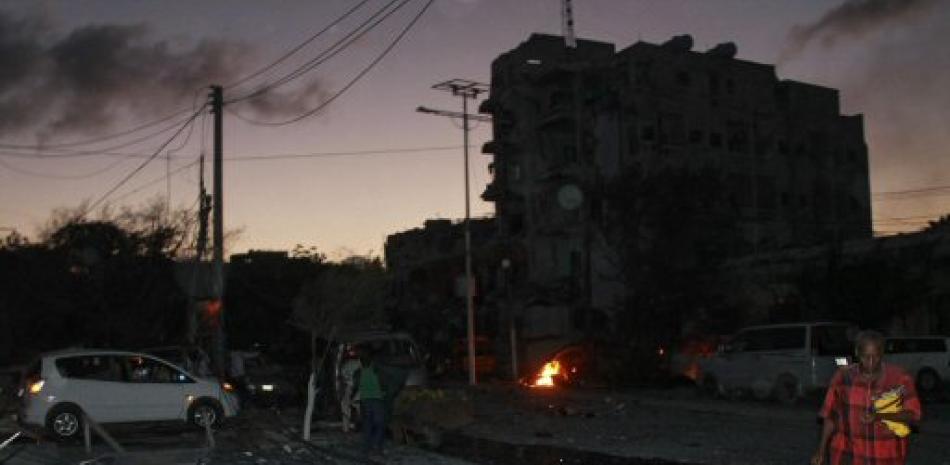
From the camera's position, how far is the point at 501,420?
71.6 feet

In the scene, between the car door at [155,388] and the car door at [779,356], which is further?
the car door at [779,356]

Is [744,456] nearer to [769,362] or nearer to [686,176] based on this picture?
[769,362]

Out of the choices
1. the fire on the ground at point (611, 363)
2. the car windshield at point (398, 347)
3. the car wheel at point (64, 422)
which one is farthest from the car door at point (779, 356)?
the car wheel at point (64, 422)

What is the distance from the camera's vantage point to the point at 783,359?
77.9 feet

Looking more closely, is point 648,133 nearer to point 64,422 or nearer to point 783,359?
point 783,359

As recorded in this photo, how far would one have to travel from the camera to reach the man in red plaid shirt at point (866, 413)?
22.4ft

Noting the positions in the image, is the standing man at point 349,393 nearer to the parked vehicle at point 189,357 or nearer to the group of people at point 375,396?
the group of people at point 375,396

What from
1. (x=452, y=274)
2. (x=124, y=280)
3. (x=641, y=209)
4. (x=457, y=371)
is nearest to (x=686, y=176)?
(x=641, y=209)

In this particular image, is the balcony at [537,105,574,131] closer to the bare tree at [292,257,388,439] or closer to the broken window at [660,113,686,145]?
the broken window at [660,113,686,145]

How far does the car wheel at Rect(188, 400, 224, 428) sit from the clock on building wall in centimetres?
4001

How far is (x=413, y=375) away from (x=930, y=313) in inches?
685

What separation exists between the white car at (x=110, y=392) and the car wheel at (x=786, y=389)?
12190mm

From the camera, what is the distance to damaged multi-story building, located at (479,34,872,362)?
56.0 metres

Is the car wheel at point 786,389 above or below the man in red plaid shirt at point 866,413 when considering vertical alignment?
below
